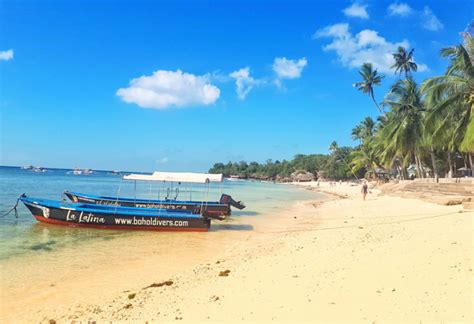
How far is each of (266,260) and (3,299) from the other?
18.7ft

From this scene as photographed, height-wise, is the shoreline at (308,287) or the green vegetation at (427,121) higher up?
the green vegetation at (427,121)

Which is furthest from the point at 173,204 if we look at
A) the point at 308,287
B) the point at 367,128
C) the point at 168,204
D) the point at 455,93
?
the point at 367,128

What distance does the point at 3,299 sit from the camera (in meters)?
6.91

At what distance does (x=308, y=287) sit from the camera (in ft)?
19.6

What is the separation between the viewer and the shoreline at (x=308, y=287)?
192 inches

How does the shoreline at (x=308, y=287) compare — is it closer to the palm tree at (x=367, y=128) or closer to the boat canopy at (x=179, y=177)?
the boat canopy at (x=179, y=177)

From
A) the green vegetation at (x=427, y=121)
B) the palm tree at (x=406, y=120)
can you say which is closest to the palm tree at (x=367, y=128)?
the green vegetation at (x=427, y=121)

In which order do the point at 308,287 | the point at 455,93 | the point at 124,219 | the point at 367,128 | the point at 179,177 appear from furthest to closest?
1. the point at 367,128
2. the point at 455,93
3. the point at 179,177
4. the point at 124,219
5. the point at 308,287

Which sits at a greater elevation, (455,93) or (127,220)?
(455,93)

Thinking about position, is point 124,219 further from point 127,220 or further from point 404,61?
point 404,61

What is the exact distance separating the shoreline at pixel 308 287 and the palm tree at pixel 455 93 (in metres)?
11.7

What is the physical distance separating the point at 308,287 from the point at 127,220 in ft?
36.3

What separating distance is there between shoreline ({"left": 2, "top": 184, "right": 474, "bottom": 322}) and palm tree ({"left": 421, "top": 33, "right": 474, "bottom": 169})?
1173cm

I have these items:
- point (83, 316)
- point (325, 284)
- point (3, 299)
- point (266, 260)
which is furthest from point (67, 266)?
point (325, 284)
